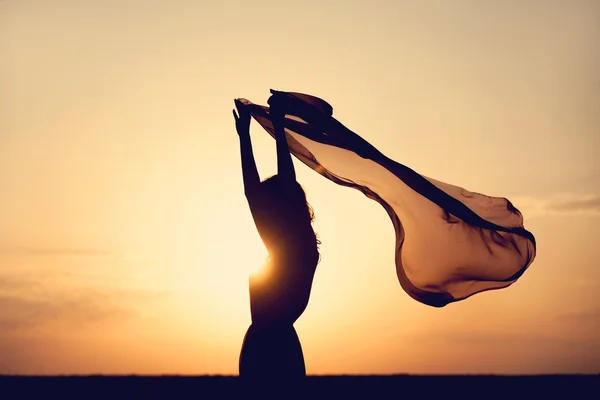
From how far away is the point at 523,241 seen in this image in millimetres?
10828

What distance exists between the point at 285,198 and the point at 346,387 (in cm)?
498

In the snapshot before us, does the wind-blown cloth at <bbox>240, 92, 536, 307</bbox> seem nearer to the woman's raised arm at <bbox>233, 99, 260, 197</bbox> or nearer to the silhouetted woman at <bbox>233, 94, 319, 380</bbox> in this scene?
the woman's raised arm at <bbox>233, 99, 260, 197</bbox>

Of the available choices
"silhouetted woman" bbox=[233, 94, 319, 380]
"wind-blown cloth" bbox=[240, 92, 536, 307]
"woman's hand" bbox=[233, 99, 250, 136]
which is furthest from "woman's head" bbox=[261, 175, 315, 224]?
"wind-blown cloth" bbox=[240, 92, 536, 307]

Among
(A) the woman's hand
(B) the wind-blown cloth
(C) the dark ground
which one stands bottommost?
(C) the dark ground

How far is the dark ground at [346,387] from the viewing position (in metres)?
12.0

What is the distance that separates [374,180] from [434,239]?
109cm

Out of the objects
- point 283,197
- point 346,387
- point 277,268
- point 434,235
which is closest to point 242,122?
point 283,197

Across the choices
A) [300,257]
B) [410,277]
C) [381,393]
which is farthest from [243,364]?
[381,393]

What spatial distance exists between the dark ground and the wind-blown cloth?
1.97m

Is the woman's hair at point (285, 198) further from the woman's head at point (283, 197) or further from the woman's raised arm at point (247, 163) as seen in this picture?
the woman's raised arm at point (247, 163)

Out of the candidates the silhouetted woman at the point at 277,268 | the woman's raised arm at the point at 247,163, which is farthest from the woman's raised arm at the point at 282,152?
the woman's raised arm at the point at 247,163

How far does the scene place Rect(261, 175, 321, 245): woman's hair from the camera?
8.99 m

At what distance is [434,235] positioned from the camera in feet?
35.4

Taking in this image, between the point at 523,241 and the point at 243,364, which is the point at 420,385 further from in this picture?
the point at 243,364
